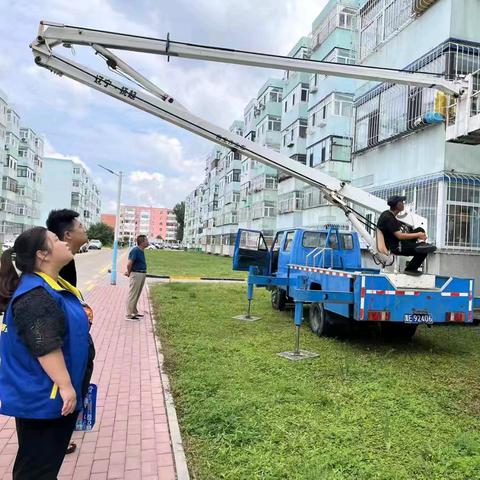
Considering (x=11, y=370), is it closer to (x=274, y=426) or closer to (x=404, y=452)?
(x=274, y=426)

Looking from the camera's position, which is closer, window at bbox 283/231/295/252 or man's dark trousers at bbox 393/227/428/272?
man's dark trousers at bbox 393/227/428/272

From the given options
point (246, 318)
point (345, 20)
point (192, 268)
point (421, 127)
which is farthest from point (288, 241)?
point (192, 268)

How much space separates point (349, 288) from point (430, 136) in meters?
7.98

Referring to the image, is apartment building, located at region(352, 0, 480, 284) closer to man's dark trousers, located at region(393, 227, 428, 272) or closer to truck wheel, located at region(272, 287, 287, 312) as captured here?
truck wheel, located at region(272, 287, 287, 312)

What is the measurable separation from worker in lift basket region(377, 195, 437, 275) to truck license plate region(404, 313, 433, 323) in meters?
0.84

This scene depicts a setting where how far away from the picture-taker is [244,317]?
1145cm

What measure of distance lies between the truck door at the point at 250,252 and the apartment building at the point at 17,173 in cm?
4457

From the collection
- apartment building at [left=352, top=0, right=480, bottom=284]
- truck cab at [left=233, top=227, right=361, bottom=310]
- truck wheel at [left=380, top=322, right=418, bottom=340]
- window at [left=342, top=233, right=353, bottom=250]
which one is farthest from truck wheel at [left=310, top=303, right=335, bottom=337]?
apartment building at [left=352, top=0, right=480, bottom=284]

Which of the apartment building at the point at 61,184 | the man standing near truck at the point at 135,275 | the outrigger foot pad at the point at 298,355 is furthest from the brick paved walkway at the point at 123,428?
the apartment building at the point at 61,184

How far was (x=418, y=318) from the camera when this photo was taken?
769 centimetres

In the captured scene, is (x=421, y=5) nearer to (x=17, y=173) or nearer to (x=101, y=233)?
(x=17, y=173)

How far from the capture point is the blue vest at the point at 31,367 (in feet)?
8.26

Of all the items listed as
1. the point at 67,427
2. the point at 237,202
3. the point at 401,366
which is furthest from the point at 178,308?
the point at 237,202

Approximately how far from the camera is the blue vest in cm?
252
